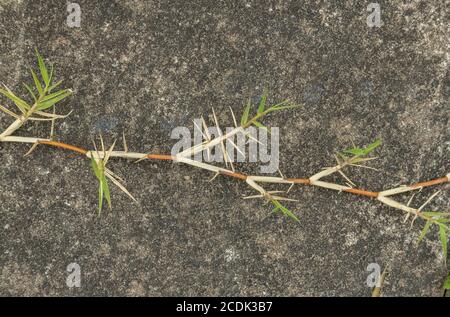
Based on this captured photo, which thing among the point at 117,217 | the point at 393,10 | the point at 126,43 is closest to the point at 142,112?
the point at 126,43

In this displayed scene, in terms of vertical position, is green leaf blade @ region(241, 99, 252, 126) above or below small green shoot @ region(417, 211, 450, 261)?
above

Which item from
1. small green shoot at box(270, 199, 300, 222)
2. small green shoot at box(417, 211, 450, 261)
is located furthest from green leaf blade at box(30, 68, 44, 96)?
small green shoot at box(417, 211, 450, 261)

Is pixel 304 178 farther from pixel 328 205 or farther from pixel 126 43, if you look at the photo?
pixel 126 43

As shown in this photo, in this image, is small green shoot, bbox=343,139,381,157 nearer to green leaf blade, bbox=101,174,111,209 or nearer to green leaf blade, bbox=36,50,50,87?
green leaf blade, bbox=101,174,111,209

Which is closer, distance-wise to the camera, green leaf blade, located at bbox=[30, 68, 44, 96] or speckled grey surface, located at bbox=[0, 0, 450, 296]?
green leaf blade, located at bbox=[30, 68, 44, 96]

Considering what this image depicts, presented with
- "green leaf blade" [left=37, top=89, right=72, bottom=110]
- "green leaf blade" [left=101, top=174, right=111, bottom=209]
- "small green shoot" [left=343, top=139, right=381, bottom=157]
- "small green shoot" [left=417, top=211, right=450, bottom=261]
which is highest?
"green leaf blade" [left=37, top=89, right=72, bottom=110]

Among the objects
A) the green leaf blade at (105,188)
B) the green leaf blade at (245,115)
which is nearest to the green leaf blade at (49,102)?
the green leaf blade at (105,188)

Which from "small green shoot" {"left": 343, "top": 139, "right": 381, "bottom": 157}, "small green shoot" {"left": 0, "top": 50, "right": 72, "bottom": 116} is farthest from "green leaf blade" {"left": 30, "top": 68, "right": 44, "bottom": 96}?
"small green shoot" {"left": 343, "top": 139, "right": 381, "bottom": 157}

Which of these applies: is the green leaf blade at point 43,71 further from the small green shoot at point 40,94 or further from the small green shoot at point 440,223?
the small green shoot at point 440,223
